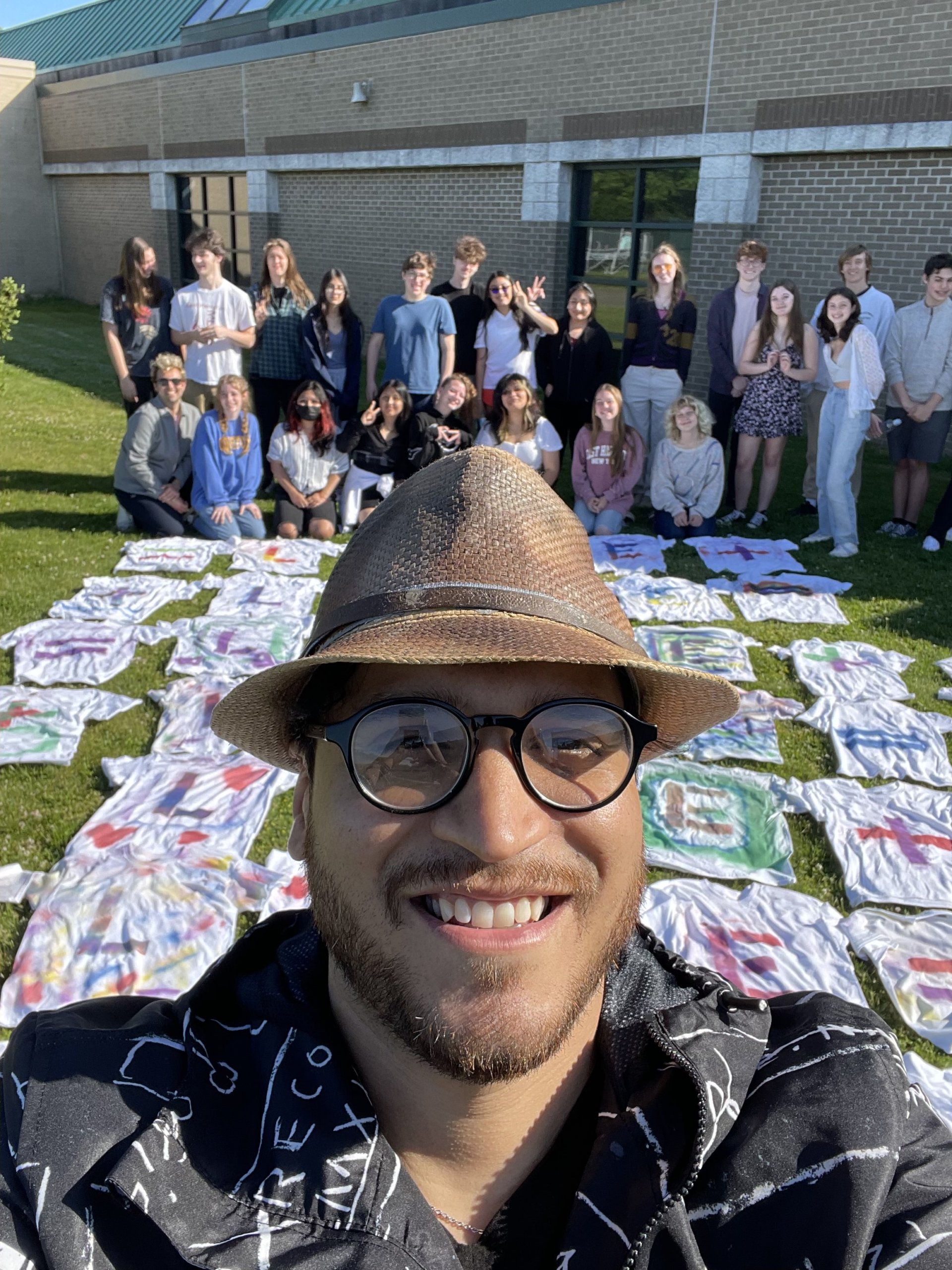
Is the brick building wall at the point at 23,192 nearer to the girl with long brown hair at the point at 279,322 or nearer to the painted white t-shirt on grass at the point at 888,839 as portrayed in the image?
the girl with long brown hair at the point at 279,322

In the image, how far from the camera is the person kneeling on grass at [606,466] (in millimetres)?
8094

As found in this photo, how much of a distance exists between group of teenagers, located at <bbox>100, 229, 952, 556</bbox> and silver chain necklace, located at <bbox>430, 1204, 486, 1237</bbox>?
6.63 meters

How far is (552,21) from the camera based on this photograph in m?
12.8

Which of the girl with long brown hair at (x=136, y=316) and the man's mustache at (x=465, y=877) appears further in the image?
the girl with long brown hair at (x=136, y=316)

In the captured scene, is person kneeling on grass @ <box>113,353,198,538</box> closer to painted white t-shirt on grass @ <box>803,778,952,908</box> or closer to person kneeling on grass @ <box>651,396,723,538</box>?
person kneeling on grass @ <box>651,396,723,538</box>

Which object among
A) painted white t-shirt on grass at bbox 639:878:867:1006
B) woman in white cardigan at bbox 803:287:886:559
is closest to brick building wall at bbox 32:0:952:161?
woman in white cardigan at bbox 803:287:886:559

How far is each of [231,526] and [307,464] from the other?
788mm

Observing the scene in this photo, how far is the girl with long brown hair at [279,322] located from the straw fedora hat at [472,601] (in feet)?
23.4

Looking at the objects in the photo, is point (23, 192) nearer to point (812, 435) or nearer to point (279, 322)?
point (279, 322)

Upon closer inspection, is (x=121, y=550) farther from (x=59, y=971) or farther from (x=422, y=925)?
(x=422, y=925)

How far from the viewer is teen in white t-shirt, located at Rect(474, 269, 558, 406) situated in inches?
337

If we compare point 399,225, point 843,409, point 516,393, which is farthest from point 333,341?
point 399,225

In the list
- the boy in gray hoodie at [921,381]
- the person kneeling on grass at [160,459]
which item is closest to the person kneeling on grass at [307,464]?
the person kneeling on grass at [160,459]

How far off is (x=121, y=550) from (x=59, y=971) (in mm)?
4523
